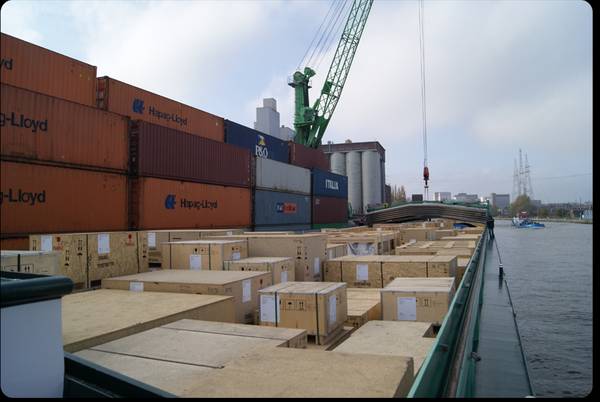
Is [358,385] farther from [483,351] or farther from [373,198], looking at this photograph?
[373,198]

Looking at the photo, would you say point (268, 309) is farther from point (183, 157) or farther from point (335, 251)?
point (183, 157)

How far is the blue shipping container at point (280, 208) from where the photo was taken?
64.0 ft

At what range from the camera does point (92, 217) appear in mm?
10922

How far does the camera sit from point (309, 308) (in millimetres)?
4328

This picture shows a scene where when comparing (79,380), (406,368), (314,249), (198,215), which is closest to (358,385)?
(406,368)

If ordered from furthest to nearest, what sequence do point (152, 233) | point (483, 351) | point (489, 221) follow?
point (489, 221)
point (152, 233)
point (483, 351)

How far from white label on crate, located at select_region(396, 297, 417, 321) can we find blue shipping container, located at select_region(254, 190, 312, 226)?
1454 cm

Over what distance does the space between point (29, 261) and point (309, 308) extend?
2816mm

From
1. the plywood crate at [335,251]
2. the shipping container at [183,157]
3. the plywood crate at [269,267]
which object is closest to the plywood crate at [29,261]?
the plywood crate at [269,267]

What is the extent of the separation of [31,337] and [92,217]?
10019mm

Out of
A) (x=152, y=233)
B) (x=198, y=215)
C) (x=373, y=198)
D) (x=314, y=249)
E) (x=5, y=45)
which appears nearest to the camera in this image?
(x=314, y=249)

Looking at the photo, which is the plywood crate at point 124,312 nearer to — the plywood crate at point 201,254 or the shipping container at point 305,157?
the plywood crate at point 201,254

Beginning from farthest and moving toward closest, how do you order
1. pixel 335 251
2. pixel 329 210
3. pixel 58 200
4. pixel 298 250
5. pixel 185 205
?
pixel 329 210 → pixel 185 205 → pixel 58 200 → pixel 335 251 → pixel 298 250

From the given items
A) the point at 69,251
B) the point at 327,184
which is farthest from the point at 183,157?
the point at 327,184
